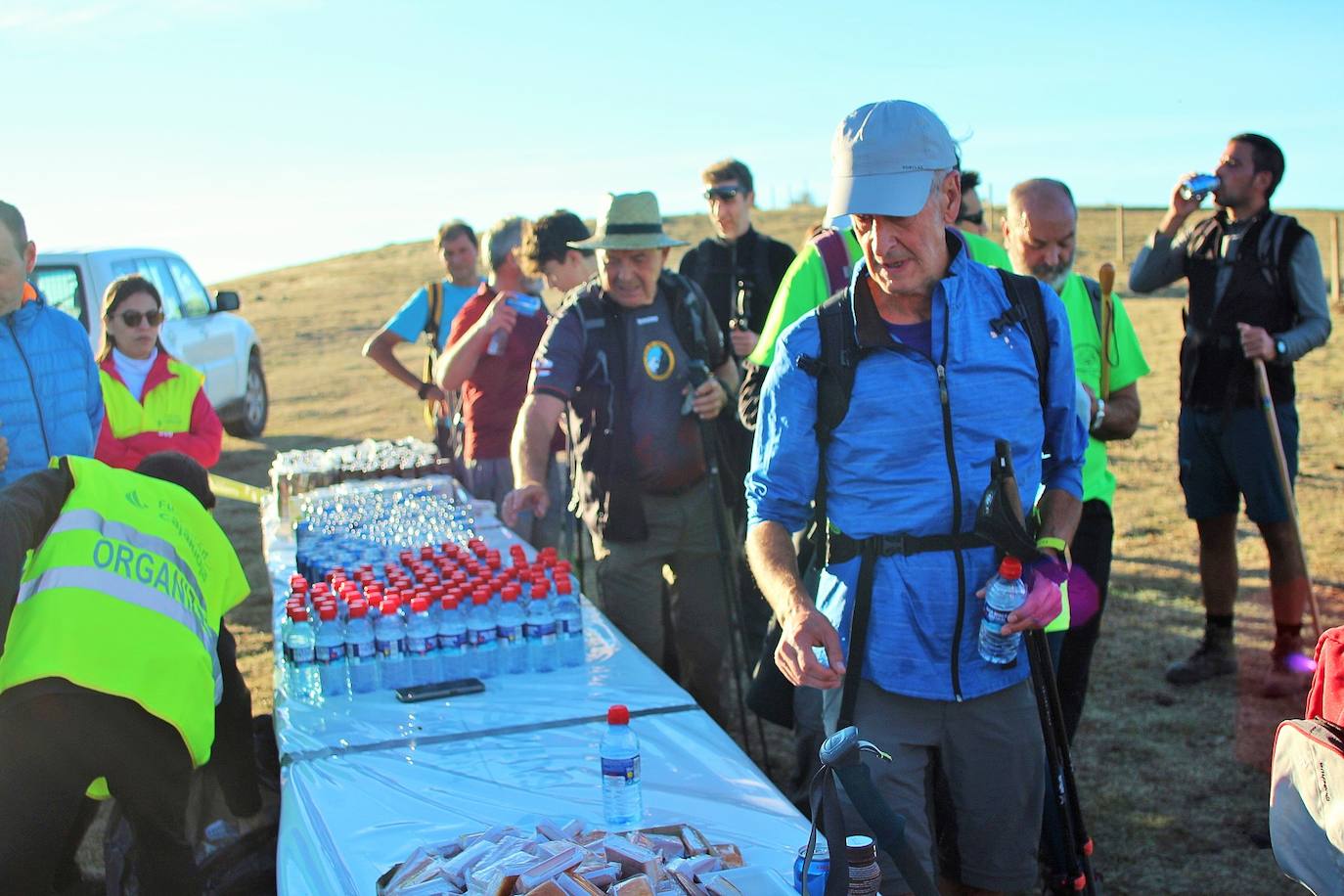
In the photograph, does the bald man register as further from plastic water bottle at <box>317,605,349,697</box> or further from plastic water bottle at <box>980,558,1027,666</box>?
plastic water bottle at <box>317,605,349,697</box>

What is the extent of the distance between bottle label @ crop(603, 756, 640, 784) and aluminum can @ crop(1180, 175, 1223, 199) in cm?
431

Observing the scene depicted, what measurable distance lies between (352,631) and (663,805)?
1.25 metres

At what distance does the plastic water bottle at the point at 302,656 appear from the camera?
3689mm

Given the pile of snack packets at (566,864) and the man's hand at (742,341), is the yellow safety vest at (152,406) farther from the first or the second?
the pile of snack packets at (566,864)

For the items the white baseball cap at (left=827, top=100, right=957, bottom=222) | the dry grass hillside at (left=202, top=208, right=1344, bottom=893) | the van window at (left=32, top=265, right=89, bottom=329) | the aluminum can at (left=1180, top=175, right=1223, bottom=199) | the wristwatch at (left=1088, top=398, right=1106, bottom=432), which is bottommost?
the dry grass hillside at (left=202, top=208, right=1344, bottom=893)

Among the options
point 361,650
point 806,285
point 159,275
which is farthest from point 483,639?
point 159,275

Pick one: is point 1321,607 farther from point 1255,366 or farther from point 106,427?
point 106,427

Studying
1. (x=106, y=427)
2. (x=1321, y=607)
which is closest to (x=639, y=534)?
(x=106, y=427)

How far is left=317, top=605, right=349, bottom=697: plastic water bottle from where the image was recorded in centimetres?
365

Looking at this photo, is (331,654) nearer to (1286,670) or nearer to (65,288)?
(1286,670)

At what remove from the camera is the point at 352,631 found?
367 cm

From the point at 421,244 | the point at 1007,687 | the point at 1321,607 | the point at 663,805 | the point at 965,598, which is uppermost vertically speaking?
the point at 421,244

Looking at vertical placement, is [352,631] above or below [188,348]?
below

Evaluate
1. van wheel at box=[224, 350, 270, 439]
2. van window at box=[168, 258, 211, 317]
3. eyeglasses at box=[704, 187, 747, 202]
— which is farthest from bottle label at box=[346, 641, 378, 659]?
van wheel at box=[224, 350, 270, 439]
